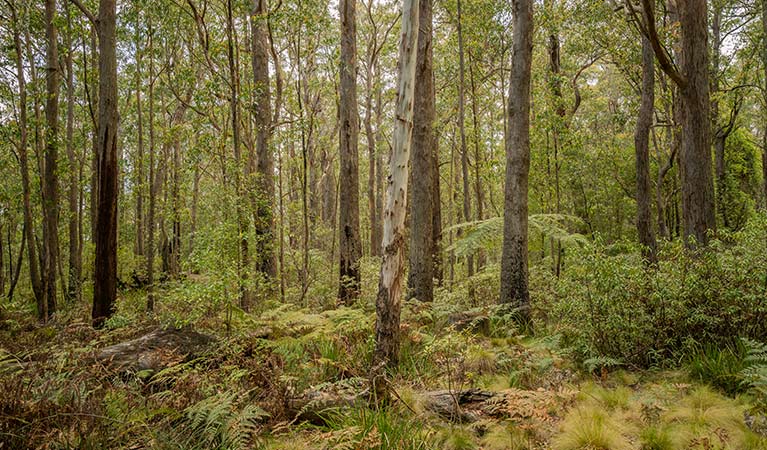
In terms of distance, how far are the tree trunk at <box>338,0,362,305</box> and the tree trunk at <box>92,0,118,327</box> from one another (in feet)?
14.7

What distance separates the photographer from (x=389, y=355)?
404cm

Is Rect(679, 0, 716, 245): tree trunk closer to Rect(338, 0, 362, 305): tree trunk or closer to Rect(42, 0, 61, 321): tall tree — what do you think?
Rect(338, 0, 362, 305): tree trunk

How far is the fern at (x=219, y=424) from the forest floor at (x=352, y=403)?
1 centimetres

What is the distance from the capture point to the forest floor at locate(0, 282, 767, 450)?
2998 mm

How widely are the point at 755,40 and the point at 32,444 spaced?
781 inches

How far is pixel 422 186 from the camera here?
7.84 metres

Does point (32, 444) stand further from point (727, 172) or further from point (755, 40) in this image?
point (727, 172)

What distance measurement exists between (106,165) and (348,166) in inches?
188

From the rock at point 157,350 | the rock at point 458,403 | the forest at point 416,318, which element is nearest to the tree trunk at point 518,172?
the forest at point 416,318

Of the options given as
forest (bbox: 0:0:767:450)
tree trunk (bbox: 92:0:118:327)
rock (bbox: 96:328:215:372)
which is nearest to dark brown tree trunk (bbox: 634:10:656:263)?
forest (bbox: 0:0:767:450)

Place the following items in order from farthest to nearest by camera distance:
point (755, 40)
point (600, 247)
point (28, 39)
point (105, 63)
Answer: point (755, 40) → point (28, 39) → point (105, 63) → point (600, 247)

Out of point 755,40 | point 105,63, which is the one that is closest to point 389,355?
point 105,63

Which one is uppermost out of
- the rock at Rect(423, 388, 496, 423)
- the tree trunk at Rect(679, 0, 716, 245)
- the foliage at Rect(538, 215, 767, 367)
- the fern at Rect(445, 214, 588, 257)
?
the tree trunk at Rect(679, 0, 716, 245)

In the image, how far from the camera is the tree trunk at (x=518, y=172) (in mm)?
6867
